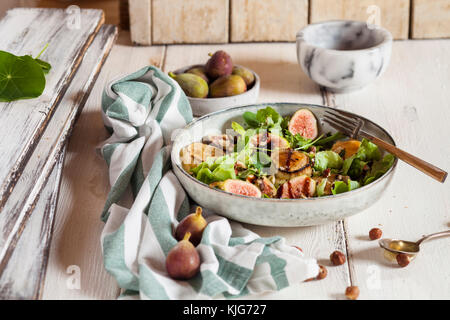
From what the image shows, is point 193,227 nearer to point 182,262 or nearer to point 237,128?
point 182,262

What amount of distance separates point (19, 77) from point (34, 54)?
0.82 feet

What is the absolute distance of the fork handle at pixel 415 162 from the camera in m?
1.22

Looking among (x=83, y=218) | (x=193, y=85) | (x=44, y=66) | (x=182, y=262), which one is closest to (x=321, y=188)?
(x=182, y=262)

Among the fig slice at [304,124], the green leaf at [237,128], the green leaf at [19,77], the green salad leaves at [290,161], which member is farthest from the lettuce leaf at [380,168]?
the green leaf at [19,77]

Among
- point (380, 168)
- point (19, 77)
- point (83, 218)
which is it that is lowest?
point (83, 218)

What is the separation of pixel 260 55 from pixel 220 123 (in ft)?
2.70

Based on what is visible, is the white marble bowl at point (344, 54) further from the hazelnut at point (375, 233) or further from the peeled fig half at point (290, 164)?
the hazelnut at point (375, 233)

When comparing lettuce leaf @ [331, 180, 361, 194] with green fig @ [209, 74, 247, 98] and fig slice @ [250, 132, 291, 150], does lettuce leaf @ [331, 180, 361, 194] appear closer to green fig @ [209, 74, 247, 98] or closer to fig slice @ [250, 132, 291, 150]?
fig slice @ [250, 132, 291, 150]

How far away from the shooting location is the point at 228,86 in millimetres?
1733

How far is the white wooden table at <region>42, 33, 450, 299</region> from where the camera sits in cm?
111

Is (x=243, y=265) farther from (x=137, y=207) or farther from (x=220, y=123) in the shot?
(x=220, y=123)

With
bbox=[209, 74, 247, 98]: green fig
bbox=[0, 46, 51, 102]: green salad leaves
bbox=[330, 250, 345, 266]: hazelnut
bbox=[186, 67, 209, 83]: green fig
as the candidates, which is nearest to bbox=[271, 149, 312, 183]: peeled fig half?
bbox=[330, 250, 345, 266]: hazelnut

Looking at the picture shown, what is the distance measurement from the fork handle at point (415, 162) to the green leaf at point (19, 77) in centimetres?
85
